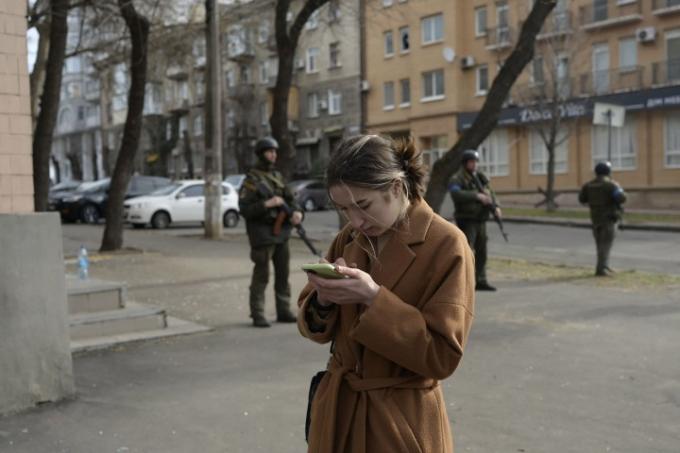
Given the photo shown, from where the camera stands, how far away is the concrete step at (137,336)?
279 inches

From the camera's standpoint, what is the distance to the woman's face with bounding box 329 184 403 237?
2367 millimetres

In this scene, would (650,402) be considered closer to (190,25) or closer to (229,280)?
(229,280)

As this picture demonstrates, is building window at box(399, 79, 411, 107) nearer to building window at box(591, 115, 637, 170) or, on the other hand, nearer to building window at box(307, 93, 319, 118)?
building window at box(307, 93, 319, 118)

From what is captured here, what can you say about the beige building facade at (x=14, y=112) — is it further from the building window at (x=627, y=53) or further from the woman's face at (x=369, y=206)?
the building window at (x=627, y=53)

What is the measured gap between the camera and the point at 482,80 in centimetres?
4075

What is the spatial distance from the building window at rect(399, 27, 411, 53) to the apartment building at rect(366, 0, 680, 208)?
131mm

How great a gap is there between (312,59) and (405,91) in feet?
28.2

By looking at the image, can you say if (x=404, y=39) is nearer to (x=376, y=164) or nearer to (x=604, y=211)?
(x=604, y=211)

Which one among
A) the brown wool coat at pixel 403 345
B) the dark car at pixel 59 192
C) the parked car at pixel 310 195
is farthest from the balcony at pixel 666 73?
the brown wool coat at pixel 403 345

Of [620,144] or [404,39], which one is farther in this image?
[404,39]

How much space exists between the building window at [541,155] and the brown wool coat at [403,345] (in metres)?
35.7

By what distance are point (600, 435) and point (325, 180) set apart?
10.1 feet

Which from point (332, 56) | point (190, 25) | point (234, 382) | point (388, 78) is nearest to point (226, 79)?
point (332, 56)

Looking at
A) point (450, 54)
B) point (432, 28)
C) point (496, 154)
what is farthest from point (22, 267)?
point (432, 28)
